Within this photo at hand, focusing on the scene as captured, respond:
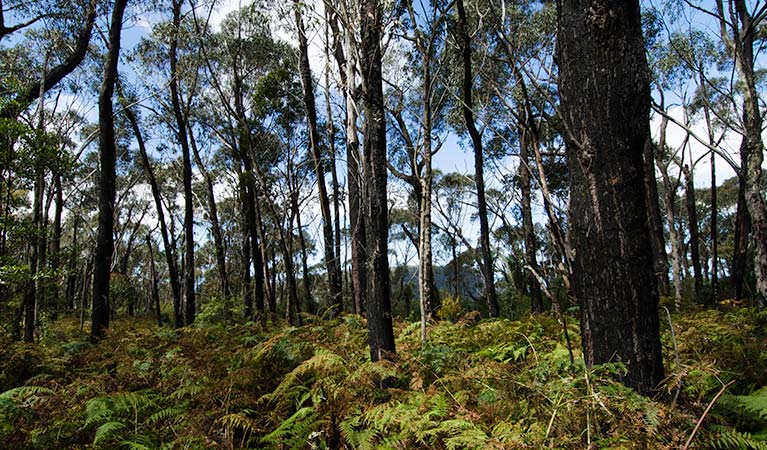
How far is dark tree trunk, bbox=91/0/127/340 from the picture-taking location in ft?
24.0

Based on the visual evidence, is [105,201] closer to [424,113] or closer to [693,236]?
[424,113]

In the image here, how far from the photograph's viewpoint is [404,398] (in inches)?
121

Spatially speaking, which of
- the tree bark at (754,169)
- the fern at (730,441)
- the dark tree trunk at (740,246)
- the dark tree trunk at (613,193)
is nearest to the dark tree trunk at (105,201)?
the dark tree trunk at (613,193)

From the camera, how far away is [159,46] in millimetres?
16688

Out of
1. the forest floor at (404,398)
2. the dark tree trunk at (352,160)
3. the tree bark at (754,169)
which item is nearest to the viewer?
the forest floor at (404,398)

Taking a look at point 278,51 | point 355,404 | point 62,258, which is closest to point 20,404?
point 355,404

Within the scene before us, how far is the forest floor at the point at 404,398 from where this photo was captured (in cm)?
212

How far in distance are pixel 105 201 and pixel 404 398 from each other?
6820 millimetres

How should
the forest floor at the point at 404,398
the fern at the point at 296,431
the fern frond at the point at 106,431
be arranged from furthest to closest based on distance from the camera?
the fern frond at the point at 106,431 → the fern at the point at 296,431 → the forest floor at the point at 404,398

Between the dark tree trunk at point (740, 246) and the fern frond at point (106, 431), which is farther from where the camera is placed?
the dark tree trunk at point (740, 246)

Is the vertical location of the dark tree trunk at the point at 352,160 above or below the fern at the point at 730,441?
above

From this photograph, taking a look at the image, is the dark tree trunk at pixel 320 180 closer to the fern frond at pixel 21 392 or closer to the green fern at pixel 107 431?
the fern frond at pixel 21 392

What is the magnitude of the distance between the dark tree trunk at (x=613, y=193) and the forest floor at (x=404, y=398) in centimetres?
20

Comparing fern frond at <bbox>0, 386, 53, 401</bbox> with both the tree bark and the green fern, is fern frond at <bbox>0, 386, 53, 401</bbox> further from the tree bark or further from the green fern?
the tree bark
